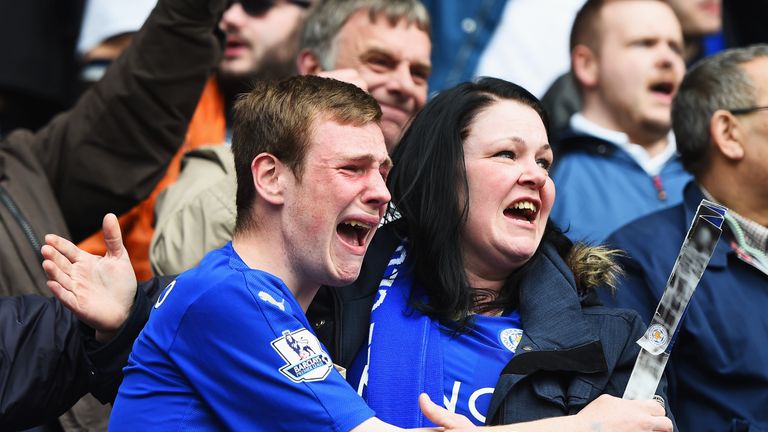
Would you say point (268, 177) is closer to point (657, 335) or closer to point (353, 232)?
point (353, 232)

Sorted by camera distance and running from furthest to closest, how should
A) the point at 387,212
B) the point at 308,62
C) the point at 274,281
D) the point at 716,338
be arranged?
the point at 308,62 < the point at 716,338 < the point at 387,212 < the point at 274,281

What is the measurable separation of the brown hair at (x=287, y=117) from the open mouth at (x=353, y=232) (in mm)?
183

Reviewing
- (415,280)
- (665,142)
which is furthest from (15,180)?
(665,142)

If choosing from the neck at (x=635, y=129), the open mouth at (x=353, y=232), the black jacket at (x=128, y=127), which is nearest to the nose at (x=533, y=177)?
the open mouth at (x=353, y=232)

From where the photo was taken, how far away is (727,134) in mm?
4293

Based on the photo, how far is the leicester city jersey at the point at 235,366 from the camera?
9.14 feet

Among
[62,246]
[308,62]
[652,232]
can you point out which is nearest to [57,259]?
[62,246]

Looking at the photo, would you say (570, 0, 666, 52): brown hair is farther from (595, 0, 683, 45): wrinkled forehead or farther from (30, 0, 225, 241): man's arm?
(30, 0, 225, 241): man's arm

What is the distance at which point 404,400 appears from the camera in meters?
3.13

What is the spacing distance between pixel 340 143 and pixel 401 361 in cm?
60

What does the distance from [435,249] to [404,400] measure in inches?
20.3

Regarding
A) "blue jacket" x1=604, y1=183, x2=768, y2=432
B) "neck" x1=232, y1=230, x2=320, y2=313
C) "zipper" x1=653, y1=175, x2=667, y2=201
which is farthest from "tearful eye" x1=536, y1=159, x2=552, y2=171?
"zipper" x1=653, y1=175, x2=667, y2=201

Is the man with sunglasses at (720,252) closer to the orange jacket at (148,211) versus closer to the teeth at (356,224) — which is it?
the teeth at (356,224)

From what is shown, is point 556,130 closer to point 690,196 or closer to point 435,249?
point 690,196
